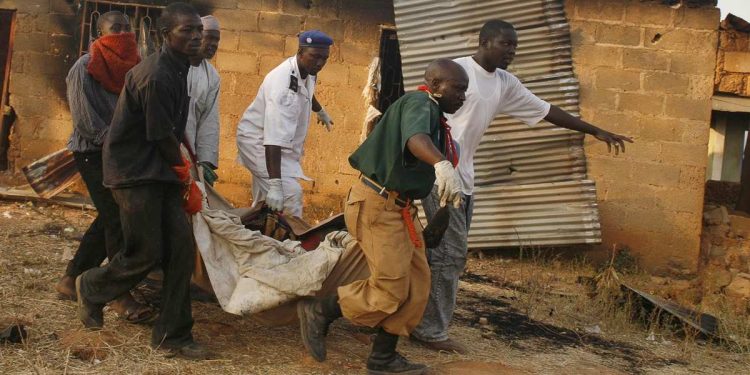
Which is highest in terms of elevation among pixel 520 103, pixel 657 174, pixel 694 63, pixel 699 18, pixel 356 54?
pixel 699 18

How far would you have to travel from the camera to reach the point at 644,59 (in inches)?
337

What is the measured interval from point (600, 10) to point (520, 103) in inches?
130

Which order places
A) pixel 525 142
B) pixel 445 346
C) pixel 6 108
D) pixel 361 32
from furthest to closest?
pixel 6 108 < pixel 361 32 < pixel 525 142 < pixel 445 346

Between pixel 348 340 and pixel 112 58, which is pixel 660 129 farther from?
pixel 112 58

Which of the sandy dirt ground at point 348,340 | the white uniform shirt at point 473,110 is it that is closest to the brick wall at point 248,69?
the sandy dirt ground at point 348,340

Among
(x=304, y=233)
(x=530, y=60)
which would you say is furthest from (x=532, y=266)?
(x=304, y=233)

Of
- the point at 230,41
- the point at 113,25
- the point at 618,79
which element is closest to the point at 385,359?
the point at 113,25

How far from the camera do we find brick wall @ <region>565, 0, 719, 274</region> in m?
8.52

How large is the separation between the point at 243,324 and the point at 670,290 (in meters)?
4.60

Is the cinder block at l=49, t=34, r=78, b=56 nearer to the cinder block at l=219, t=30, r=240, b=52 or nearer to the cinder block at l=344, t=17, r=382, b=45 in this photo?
the cinder block at l=219, t=30, r=240, b=52

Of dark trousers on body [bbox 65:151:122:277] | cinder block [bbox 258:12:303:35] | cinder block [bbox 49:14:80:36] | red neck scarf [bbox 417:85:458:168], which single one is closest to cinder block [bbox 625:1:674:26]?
cinder block [bbox 258:12:303:35]

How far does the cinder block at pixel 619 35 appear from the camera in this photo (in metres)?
8.57

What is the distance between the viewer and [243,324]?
5383 millimetres

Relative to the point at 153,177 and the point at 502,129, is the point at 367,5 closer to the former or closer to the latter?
the point at 502,129
